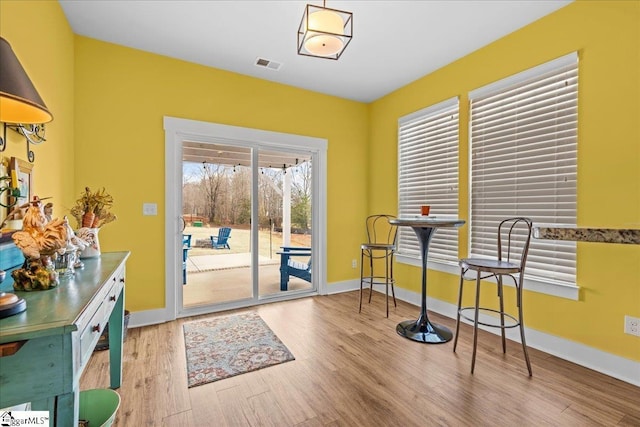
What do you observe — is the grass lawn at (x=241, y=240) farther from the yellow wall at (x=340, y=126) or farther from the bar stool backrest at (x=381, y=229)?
the bar stool backrest at (x=381, y=229)

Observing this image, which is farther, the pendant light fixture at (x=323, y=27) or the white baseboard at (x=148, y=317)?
the white baseboard at (x=148, y=317)

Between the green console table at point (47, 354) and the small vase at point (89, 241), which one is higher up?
the small vase at point (89, 241)

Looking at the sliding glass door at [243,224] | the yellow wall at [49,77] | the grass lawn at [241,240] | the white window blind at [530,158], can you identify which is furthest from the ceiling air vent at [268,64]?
the white window blind at [530,158]

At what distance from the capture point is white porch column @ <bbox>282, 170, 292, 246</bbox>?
3990 millimetres

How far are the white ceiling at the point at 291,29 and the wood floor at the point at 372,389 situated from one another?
2778 millimetres

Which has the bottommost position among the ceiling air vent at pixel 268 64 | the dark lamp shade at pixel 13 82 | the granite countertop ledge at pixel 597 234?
the granite countertop ledge at pixel 597 234

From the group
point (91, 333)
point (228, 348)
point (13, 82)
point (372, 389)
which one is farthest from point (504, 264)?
point (13, 82)

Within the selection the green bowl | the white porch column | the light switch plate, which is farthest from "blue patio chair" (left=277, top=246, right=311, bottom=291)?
the green bowl

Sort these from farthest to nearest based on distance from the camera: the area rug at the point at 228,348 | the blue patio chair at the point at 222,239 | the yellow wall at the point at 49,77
Answer: the blue patio chair at the point at 222,239 → the area rug at the point at 228,348 → the yellow wall at the point at 49,77

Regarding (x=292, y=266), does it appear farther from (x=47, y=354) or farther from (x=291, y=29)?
(x=47, y=354)

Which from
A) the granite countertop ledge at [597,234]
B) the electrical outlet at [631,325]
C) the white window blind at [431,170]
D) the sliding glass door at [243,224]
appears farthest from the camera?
the sliding glass door at [243,224]

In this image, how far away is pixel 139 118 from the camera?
3039 millimetres

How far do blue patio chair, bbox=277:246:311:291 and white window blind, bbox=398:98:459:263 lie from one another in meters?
1.28

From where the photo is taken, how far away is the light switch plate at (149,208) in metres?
3.06
